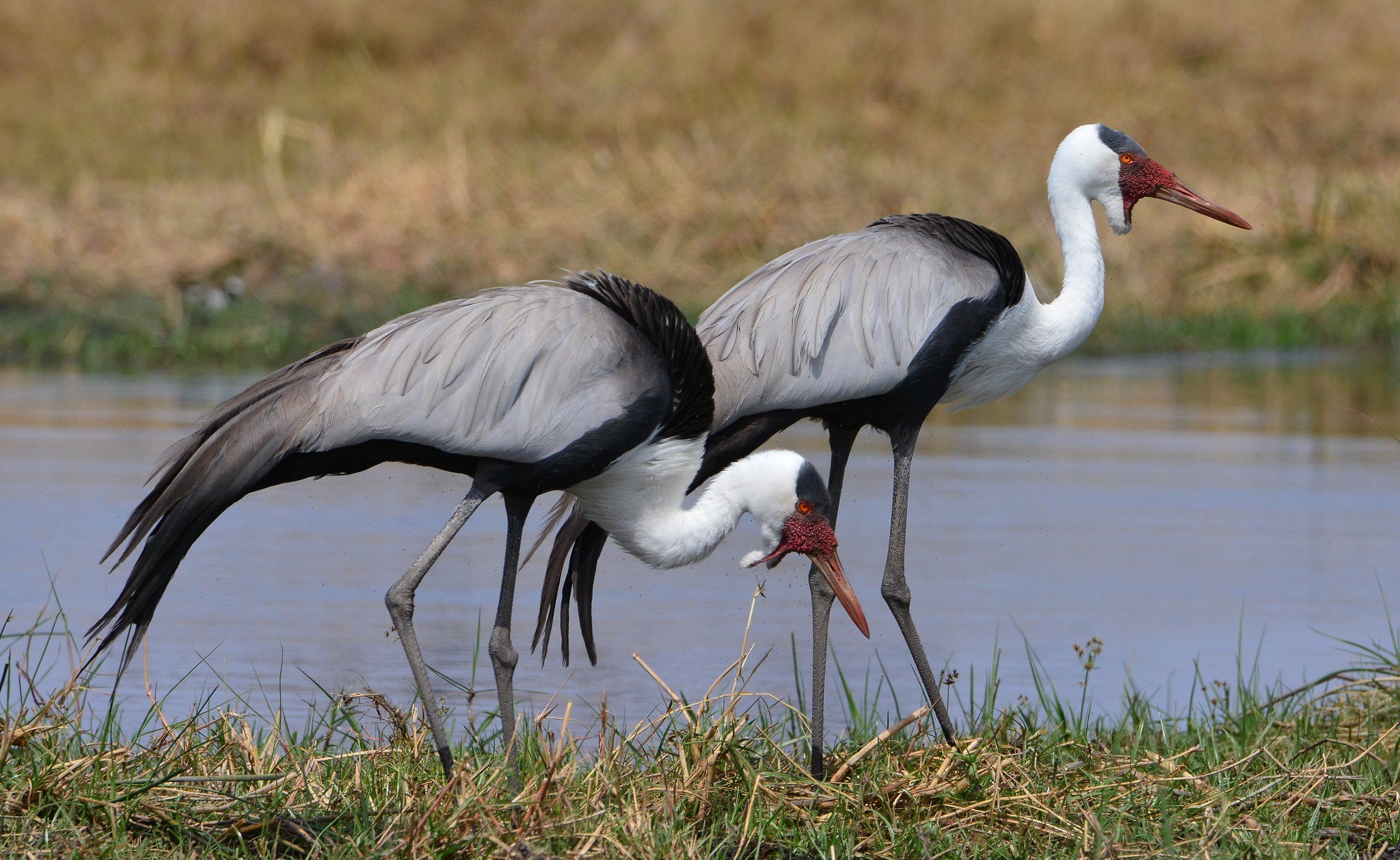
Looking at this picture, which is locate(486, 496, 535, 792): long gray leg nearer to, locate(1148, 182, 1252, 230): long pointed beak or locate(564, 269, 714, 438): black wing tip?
locate(564, 269, 714, 438): black wing tip

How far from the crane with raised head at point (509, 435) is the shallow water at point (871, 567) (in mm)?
514

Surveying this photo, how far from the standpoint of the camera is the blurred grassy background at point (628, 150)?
15.2m

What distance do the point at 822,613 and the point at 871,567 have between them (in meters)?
1.91

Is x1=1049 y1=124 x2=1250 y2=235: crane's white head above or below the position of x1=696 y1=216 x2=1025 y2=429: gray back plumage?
above

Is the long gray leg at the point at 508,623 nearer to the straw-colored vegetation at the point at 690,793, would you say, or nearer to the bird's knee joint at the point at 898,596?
the straw-colored vegetation at the point at 690,793

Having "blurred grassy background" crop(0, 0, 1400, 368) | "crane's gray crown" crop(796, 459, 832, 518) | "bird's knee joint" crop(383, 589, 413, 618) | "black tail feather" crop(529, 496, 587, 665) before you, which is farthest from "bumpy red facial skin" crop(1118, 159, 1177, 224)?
"blurred grassy background" crop(0, 0, 1400, 368)

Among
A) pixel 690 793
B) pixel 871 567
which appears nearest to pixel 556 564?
pixel 690 793

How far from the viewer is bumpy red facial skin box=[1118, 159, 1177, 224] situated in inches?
244

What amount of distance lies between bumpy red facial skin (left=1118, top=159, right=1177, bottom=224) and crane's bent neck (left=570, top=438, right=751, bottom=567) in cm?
180

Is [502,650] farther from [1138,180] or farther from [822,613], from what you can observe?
[1138,180]

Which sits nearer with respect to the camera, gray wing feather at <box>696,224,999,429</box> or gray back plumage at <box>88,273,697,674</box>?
gray back plumage at <box>88,273,697,674</box>

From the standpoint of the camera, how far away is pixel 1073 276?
5953 mm

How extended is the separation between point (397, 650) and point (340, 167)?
40.5ft

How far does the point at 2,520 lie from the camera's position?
7.83 metres
